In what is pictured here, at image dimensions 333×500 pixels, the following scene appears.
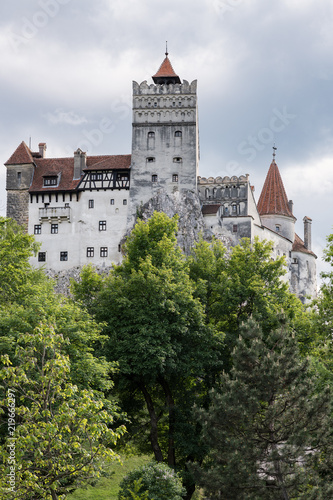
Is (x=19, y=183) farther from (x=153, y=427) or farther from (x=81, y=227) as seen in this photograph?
(x=153, y=427)

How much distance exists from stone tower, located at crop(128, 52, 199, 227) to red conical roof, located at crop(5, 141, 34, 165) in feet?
37.6

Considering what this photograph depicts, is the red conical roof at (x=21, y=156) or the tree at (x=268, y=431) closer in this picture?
the tree at (x=268, y=431)

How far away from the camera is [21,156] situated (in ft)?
233

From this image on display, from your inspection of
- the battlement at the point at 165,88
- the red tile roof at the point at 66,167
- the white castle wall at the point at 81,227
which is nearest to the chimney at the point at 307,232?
the battlement at the point at 165,88

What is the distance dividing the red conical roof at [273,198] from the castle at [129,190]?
15.5 feet

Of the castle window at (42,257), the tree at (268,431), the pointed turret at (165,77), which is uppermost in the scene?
the pointed turret at (165,77)

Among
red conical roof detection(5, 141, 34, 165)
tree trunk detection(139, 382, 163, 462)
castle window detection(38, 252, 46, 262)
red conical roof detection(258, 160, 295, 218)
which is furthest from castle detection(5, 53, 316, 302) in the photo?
tree trunk detection(139, 382, 163, 462)

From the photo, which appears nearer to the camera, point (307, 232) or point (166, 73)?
point (166, 73)

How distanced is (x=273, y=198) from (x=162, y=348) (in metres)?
49.6

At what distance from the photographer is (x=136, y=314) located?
99.1 feet

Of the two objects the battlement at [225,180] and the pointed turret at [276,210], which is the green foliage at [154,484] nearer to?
the battlement at [225,180]

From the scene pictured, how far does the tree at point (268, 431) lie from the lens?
21359 millimetres

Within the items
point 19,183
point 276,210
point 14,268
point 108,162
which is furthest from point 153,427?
point 276,210

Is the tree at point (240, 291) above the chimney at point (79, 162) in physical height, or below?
below
